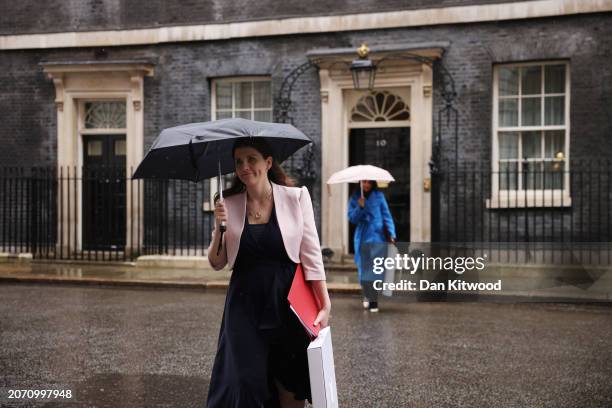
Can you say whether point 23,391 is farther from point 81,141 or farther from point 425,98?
point 81,141

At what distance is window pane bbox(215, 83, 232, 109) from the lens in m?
16.7

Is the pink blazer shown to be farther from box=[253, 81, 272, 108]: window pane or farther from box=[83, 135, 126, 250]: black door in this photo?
box=[83, 135, 126, 250]: black door

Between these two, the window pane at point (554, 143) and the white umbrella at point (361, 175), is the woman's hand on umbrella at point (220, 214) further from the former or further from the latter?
the window pane at point (554, 143)

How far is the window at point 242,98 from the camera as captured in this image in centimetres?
1656

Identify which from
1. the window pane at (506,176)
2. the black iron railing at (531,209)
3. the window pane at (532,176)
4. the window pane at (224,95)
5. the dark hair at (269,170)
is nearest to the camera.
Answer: the dark hair at (269,170)

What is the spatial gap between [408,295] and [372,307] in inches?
51.0

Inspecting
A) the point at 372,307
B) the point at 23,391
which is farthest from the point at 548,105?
the point at 23,391

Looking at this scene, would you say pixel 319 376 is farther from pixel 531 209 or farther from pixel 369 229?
pixel 531 209

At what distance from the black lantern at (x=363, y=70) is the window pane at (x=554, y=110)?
324cm

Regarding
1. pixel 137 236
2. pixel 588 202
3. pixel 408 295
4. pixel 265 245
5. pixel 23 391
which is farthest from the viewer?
pixel 137 236

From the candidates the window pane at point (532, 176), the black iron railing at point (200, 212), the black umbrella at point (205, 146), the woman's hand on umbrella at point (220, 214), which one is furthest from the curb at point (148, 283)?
the woman's hand on umbrella at point (220, 214)

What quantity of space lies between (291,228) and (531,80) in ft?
39.4

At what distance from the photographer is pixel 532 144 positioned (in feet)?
49.2

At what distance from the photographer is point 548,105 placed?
49.0 ft
